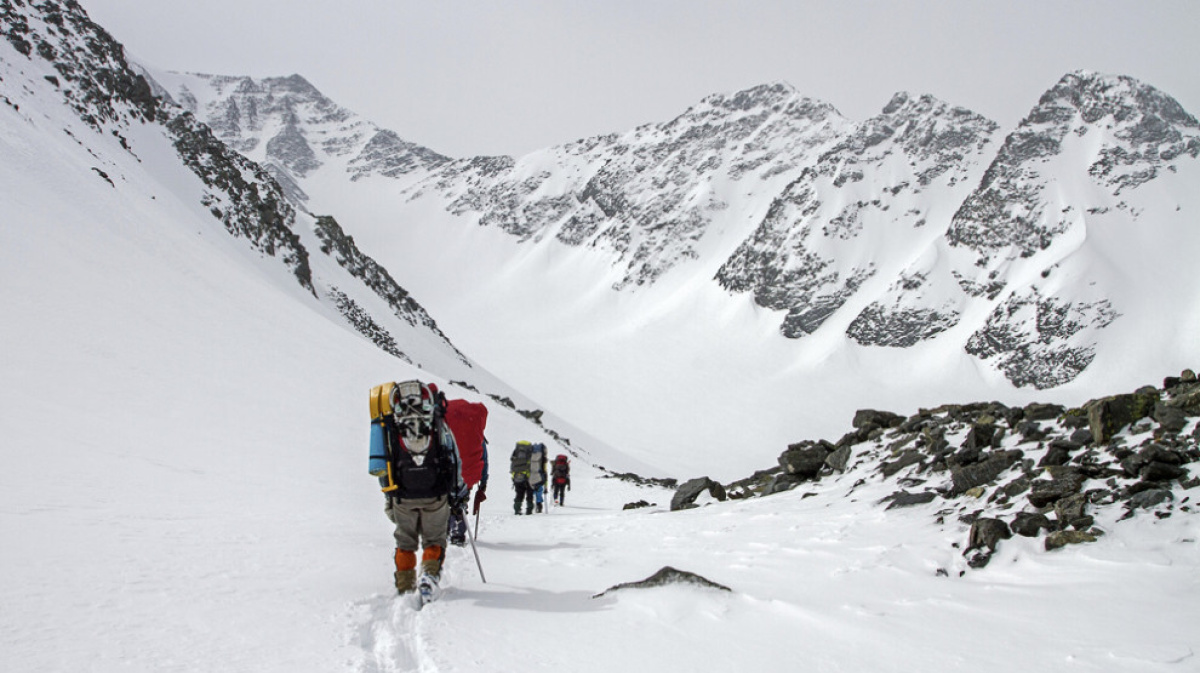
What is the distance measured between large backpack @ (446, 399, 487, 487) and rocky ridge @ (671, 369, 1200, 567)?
17.1 feet

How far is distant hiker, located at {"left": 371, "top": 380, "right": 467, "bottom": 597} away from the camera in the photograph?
5090mm

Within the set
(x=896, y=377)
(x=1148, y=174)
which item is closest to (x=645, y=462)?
(x=896, y=377)

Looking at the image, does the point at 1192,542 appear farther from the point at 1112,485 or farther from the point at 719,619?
the point at 719,619

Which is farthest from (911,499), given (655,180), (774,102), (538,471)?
(774,102)

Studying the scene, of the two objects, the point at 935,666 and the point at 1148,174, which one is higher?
the point at 1148,174

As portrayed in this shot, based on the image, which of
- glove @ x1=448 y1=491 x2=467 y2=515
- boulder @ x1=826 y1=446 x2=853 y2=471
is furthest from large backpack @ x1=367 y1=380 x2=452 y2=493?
boulder @ x1=826 y1=446 x2=853 y2=471

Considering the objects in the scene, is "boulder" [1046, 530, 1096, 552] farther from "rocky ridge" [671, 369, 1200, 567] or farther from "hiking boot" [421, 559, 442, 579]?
"hiking boot" [421, 559, 442, 579]

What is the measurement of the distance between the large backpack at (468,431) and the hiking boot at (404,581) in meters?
2.80

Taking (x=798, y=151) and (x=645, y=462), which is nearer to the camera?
(x=645, y=462)

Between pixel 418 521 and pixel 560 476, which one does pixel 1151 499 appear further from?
pixel 560 476

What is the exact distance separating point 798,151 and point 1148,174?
200ft

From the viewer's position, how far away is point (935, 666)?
11.7 feet

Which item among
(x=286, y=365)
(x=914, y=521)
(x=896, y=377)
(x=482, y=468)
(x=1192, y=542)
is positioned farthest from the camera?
(x=896, y=377)

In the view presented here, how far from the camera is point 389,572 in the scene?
5.85m
